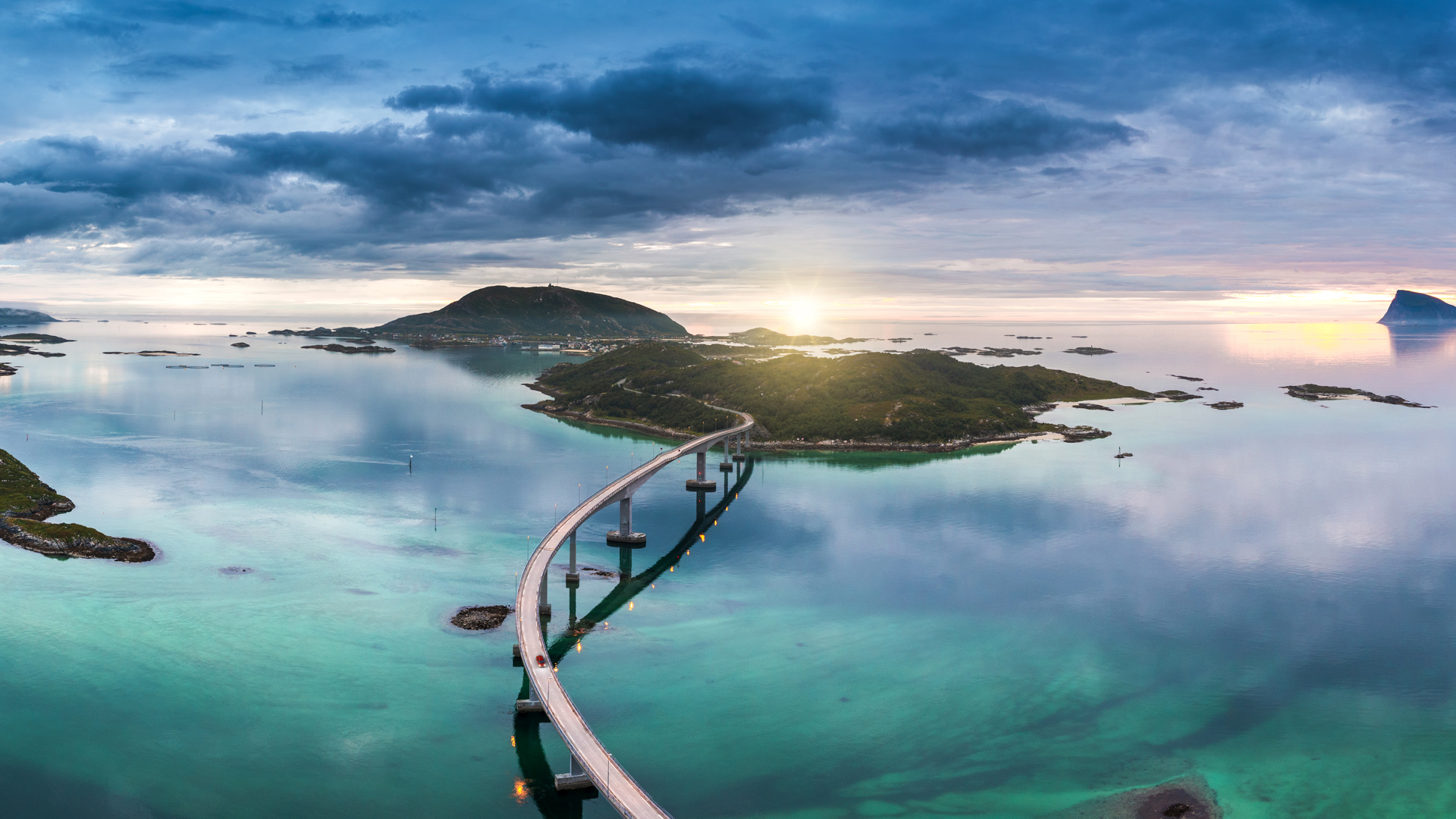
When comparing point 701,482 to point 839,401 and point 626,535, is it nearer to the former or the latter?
point 626,535

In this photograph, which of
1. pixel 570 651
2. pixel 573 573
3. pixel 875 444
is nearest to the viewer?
pixel 570 651

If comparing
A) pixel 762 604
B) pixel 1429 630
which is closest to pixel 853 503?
pixel 762 604

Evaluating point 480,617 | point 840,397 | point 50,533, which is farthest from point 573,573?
point 840,397

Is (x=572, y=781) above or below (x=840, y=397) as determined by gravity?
below

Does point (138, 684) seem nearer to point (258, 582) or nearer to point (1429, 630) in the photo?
point (258, 582)

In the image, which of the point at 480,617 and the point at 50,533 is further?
the point at 50,533

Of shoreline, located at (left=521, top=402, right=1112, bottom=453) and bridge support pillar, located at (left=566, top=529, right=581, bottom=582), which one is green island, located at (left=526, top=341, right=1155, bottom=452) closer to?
shoreline, located at (left=521, top=402, right=1112, bottom=453)

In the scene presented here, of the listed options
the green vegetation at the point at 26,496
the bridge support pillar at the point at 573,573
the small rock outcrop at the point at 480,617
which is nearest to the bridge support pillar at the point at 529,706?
the small rock outcrop at the point at 480,617
